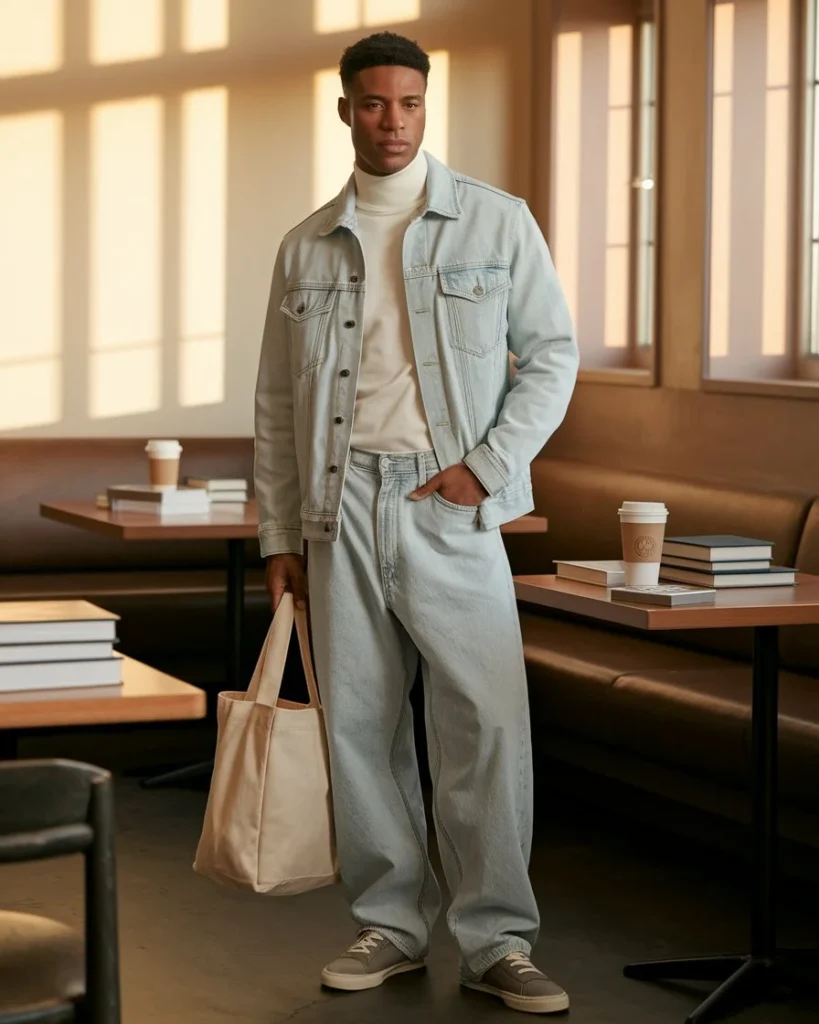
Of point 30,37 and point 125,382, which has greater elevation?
point 30,37

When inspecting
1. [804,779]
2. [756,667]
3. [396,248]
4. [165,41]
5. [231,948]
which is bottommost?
[231,948]

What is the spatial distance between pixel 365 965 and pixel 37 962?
141cm

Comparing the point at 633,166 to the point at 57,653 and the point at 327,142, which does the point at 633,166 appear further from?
the point at 57,653

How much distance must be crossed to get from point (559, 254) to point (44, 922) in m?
4.24

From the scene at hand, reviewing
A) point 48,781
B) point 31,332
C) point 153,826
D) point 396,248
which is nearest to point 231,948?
point 153,826

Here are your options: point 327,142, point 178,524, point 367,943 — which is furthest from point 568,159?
point 367,943

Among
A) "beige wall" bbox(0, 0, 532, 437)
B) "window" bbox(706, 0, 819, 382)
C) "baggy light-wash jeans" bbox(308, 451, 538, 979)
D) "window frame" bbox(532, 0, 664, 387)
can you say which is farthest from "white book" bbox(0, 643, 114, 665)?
"beige wall" bbox(0, 0, 532, 437)

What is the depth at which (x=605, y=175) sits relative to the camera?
5.60 meters

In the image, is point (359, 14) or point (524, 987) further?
point (359, 14)

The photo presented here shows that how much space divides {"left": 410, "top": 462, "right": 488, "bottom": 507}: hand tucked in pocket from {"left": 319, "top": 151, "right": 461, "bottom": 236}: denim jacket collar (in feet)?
1.45

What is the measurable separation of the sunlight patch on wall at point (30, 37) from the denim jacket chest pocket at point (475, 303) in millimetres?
→ 3161

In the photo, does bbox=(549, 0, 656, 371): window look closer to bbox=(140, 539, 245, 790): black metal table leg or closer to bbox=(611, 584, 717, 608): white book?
bbox=(140, 539, 245, 790): black metal table leg

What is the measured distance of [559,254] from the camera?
18.6 feet

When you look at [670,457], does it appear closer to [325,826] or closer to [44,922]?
[325,826]
